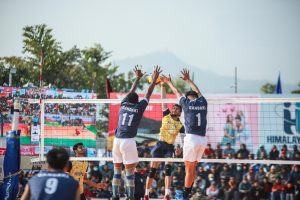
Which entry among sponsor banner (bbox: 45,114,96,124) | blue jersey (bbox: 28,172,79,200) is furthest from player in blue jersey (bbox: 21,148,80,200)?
sponsor banner (bbox: 45,114,96,124)

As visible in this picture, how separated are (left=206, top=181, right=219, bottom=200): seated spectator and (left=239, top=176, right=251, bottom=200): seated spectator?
93 cm

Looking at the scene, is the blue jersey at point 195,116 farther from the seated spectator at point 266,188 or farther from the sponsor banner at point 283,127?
the sponsor banner at point 283,127

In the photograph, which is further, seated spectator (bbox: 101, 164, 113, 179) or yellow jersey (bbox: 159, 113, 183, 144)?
seated spectator (bbox: 101, 164, 113, 179)

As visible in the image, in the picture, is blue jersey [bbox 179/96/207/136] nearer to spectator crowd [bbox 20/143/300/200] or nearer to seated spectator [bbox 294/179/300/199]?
spectator crowd [bbox 20/143/300/200]

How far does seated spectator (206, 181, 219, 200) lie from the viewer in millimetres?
22203

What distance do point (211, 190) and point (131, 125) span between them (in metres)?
10.5

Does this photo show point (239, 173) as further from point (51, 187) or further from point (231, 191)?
point (51, 187)

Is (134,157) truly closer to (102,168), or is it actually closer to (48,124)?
(48,124)

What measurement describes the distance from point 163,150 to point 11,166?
13.5ft

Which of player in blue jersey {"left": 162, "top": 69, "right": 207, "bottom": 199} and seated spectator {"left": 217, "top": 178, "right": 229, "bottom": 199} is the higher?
player in blue jersey {"left": 162, "top": 69, "right": 207, "bottom": 199}

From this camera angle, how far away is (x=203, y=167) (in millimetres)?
24484

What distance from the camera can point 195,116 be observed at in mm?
13086

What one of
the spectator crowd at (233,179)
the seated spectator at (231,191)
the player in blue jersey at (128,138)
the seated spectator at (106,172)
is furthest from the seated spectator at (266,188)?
the player in blue jersey at (128,138)

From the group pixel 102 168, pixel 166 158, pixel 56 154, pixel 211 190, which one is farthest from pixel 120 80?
pixel 56 154
